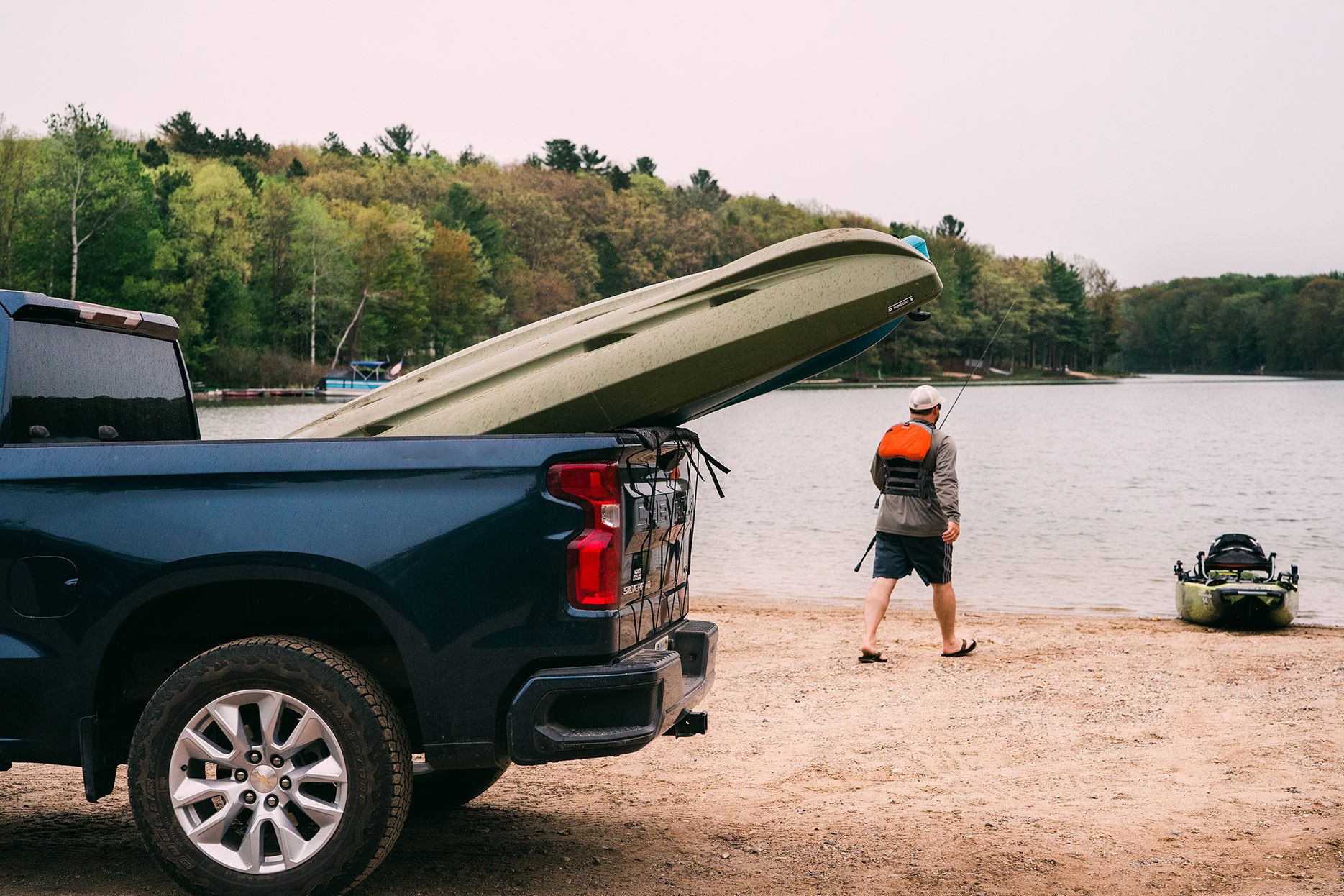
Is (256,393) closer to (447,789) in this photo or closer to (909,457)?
(909,457)

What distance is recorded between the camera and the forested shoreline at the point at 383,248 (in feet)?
265

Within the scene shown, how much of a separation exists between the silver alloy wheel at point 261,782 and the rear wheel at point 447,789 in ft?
4.89

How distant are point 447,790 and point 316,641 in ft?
4.99

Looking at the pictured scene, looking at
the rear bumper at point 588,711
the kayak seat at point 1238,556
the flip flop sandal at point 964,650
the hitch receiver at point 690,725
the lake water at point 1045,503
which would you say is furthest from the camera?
the lake water at point 1045,503

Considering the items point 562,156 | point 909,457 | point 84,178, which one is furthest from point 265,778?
point 562,156

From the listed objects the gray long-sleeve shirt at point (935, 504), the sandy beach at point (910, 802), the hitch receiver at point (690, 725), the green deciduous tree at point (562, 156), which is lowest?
the sandy beach at point (910, 802)

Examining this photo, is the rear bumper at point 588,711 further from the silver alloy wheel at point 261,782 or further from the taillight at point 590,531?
the silver alloy wheel at point 261,782

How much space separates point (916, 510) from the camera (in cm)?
990

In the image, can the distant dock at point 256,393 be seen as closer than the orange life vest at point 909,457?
No

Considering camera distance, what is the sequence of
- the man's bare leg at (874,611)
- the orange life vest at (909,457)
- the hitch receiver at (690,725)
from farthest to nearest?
the man's bare leg at (874,611) → the orange life vest at (909,457) → the hitch receiver at (690,725)

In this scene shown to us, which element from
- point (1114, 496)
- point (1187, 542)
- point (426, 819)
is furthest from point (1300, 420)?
point (426, 819)

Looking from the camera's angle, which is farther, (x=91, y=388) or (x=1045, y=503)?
(x=1045, y=503)

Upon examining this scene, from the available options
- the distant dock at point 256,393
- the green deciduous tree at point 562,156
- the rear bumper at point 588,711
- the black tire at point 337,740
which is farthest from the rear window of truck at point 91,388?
the green deciduous tree at point 562,156

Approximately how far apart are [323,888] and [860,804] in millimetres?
2550
